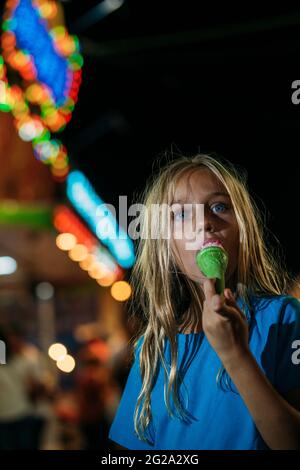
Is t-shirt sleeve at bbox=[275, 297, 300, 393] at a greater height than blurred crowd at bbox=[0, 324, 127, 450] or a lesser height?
greater

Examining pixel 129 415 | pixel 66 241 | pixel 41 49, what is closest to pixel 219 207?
pixel 129 415

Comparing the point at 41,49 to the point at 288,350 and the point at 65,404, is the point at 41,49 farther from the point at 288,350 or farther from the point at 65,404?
the point at 288,350

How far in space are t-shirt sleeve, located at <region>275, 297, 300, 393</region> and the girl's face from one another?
0.21 metres

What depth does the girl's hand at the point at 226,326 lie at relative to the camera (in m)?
1.33

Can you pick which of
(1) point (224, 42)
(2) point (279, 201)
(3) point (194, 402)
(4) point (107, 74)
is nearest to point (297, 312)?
(3) point (194, 402)

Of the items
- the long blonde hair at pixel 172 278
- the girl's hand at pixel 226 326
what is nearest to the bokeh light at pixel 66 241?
the long blonde hair at pixel 172 278

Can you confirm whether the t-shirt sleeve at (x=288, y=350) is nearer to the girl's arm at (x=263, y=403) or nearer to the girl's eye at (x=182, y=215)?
the girl's arm at (x=263, y=403)

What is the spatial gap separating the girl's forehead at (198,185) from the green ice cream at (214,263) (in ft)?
0.76

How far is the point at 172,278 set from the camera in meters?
1.71

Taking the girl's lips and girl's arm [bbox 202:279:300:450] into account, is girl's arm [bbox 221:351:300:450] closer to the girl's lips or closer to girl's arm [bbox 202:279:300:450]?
girl's arm [bbox 202:279:300:450]

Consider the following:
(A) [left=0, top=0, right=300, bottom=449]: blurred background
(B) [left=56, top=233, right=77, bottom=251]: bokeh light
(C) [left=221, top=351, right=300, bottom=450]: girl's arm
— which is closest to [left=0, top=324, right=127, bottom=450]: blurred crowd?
(A) [left=0, top=0, right=300, bottom=449]: blurred background

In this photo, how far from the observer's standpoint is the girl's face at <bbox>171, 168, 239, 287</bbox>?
159 cm

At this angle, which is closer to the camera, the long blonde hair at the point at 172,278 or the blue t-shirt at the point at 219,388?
the blue t-shirt at the point at 219,388

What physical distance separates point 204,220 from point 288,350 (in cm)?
42
